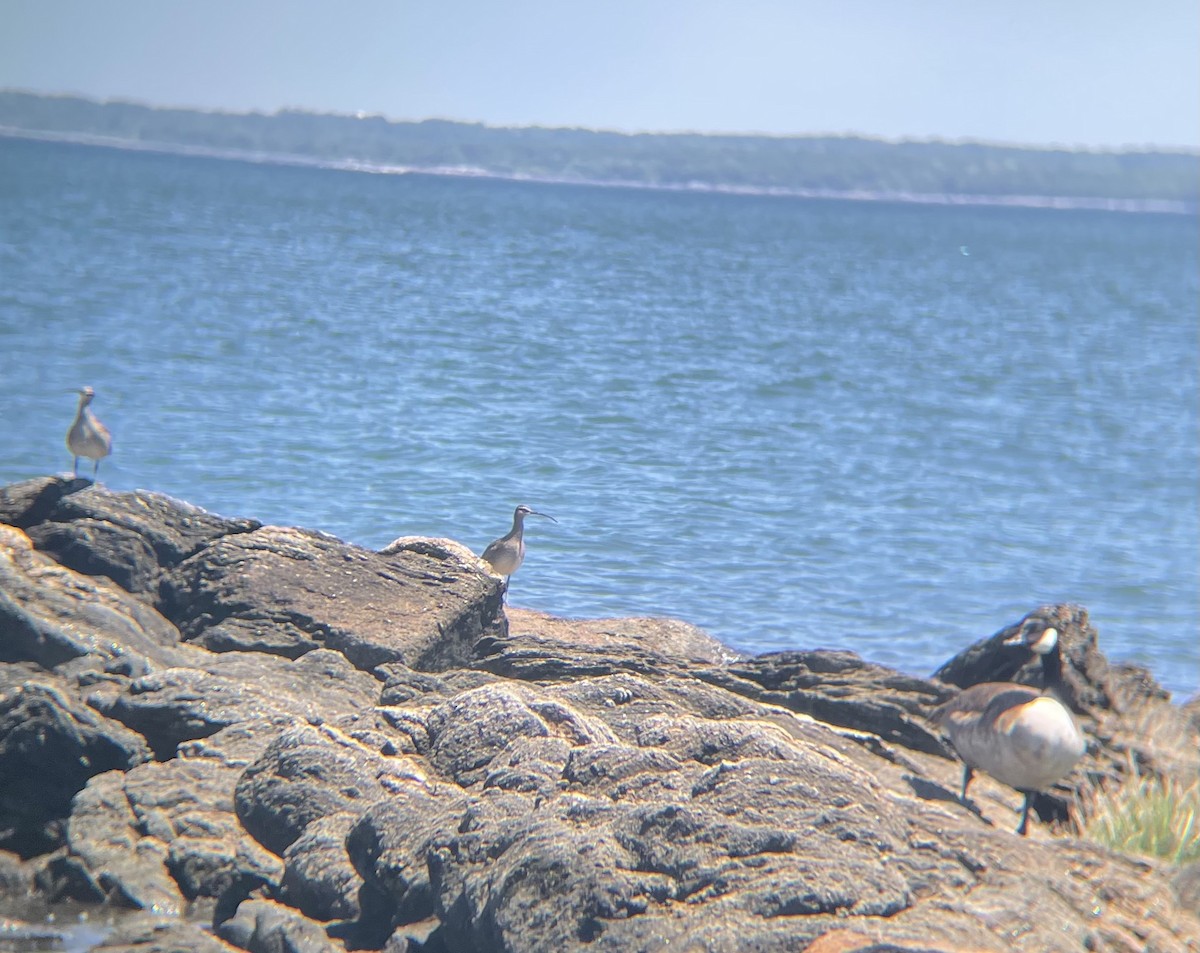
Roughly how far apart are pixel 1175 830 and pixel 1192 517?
45.1ft

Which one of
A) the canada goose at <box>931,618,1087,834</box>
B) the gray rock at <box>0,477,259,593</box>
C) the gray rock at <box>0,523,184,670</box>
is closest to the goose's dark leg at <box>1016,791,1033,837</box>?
the canada goose at <box>931,618,1087,834</box>

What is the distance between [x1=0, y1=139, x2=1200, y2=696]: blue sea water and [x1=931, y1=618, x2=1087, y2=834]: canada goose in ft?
16.7

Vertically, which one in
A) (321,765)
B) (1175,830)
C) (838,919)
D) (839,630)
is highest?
(838,919)

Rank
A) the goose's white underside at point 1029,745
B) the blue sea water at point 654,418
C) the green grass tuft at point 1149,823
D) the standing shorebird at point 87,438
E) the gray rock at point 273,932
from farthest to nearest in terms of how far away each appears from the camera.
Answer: the blue sea water at point 654,418, the standing shorebird at point 87,438, the green grass tuft at point 1149,823, the goose's white underside at point 1029,745, the gray rock at point 273,932

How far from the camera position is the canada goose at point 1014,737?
617cm

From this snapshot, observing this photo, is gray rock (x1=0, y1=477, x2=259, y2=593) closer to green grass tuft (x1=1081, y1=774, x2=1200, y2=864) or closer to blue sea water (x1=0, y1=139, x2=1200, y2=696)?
blue sea water (x1=0, y1=139, x2=1200, y2=696)

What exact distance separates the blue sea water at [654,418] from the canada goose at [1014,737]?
5.08 metres

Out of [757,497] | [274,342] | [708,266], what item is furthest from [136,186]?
[757,497]

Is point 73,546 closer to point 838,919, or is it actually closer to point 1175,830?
point 838,919

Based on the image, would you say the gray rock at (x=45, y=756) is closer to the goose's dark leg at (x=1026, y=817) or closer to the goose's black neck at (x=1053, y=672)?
the goose's dark leg at (x=1026, y=817)

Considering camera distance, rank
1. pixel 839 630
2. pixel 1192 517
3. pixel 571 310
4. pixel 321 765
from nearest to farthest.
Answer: pixel 321 765
pixel 839 630
pixel 1192 517
pixel 571 310

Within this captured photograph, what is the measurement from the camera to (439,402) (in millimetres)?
21375

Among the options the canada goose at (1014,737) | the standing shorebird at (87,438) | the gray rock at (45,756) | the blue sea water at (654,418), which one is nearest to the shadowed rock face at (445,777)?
the gray rock at (45,756)

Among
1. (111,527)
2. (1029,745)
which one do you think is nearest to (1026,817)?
(1029,745)
